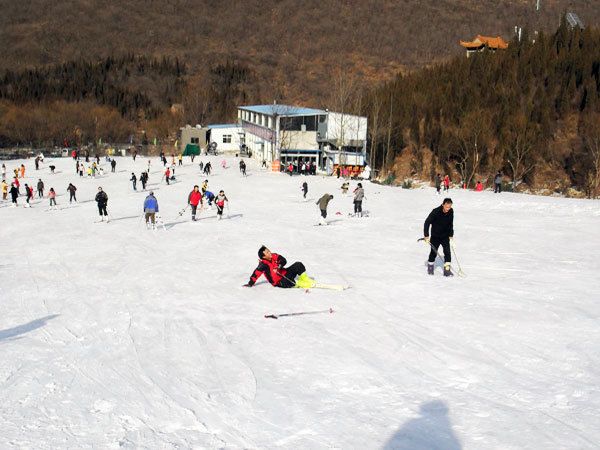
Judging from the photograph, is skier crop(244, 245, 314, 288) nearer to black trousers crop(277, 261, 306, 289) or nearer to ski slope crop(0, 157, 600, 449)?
black trousers crop(277, 261, 306, 289)

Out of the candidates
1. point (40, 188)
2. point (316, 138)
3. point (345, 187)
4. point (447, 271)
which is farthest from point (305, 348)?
point (316, 138)

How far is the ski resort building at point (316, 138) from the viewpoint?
156 ft

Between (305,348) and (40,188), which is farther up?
(40,188)

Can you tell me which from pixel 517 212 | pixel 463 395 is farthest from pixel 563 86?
pixel 463 395

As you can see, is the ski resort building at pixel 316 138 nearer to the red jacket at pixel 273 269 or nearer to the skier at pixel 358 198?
the skier at pixel 358 198

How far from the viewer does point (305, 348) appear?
7.01 meters

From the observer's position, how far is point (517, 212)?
861 inches

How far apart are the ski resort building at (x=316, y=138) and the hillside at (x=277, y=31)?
6888 centimetres

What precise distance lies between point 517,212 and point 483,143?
72.4ft

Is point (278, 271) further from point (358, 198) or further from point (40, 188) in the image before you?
point (40, 188)

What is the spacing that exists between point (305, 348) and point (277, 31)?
15766 centimetres

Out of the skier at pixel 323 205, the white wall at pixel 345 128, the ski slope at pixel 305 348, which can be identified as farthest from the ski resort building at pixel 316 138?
the ski slope at pixel 305 348

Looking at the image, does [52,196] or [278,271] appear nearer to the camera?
[278,271]

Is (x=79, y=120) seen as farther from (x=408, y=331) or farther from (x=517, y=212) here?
(x=408, y=331)
